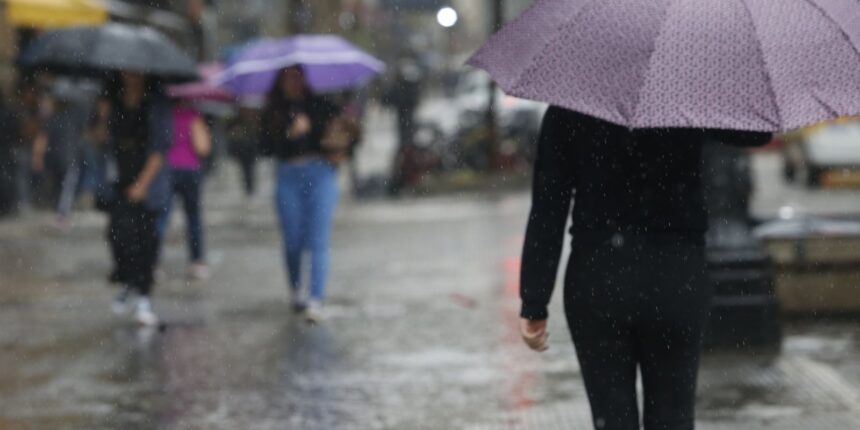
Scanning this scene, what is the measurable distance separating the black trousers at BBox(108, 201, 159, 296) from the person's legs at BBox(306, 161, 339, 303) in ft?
3.37

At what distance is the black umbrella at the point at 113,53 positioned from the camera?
1062 cm

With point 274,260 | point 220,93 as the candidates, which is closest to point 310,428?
point 274,260

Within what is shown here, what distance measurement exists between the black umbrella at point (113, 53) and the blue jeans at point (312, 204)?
1.13 metres

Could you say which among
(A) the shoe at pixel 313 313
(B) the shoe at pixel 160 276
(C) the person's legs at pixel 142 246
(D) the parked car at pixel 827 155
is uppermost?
(C) the person's legs at pixel 142 246

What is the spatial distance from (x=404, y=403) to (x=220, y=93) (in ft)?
41.1

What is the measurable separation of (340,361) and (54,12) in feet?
38.6

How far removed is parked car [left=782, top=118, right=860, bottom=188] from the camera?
25.4 m

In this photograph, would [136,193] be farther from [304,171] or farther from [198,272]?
[198,272]

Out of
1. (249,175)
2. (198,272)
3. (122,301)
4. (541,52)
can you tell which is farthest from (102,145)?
(249,175)

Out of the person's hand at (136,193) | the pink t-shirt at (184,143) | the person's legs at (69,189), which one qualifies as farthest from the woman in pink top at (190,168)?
the person's legs at (69,189)

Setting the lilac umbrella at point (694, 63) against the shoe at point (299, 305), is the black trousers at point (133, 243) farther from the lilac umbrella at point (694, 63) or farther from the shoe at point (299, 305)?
the lilac umbrella at point (694, 63)

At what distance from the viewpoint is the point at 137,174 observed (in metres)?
9.91

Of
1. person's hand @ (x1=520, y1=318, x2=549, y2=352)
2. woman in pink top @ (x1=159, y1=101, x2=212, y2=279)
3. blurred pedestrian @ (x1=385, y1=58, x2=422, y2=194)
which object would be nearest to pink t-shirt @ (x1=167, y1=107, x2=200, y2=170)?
woman in pink top @ (x1=159, y1=101, x2=212, y2=279)

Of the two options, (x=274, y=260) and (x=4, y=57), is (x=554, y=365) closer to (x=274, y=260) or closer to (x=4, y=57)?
(x=274, y=260)
